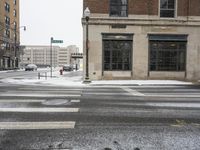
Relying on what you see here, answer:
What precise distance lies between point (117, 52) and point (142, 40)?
2256 millimetres

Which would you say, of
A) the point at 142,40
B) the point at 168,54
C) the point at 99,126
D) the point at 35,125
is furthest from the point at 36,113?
the point at 168,54

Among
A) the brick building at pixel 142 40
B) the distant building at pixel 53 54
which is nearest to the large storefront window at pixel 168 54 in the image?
the brick building at pixel 142 40

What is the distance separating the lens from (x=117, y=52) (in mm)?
27109

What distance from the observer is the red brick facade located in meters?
27.0

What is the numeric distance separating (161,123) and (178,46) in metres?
20.5

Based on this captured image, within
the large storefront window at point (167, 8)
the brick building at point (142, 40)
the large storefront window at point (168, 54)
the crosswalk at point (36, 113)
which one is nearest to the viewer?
the crosswalk at point (36, 113)

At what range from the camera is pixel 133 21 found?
88.4 ft

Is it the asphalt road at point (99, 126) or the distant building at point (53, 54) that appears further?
the distant building at point (53, 54)

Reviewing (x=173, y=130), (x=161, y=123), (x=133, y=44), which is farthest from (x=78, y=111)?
(x=133, y=44)

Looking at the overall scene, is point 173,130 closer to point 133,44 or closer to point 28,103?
point 28,103

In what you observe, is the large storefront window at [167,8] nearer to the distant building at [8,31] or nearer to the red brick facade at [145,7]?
the red brick facade at [145,7]

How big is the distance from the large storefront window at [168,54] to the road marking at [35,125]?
20.4 meters

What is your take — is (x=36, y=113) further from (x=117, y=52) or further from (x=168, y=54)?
(x=168, y=54)

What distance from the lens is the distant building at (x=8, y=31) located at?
70.2 meters
